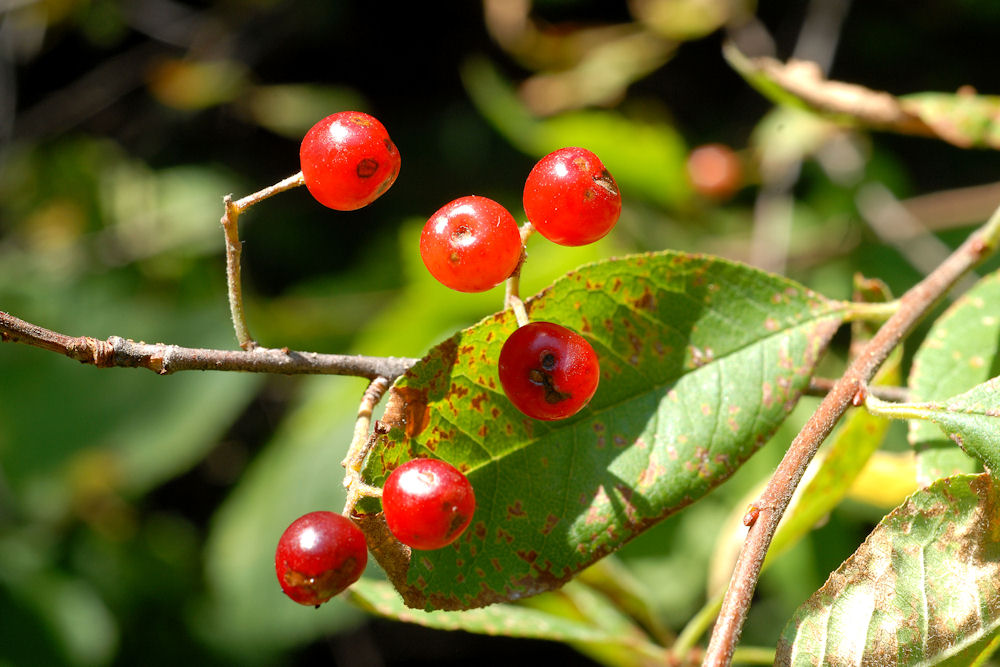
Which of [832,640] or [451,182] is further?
[451,182]

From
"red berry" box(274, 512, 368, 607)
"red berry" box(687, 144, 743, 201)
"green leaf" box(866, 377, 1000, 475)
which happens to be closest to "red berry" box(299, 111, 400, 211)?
"red berry" box(274, 512, 368, 607)

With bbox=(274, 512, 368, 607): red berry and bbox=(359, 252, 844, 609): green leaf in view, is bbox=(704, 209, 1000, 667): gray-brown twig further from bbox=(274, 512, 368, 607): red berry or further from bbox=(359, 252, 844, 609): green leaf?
bbox=(274, 512, 368, 607): red berry

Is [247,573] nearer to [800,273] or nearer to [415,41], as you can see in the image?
[800,273]

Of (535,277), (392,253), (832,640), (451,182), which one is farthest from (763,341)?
(451,182)

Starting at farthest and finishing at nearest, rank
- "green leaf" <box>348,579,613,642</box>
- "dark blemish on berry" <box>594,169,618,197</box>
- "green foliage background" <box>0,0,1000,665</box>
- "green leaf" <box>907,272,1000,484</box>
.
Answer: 1. "green foliage background" <box>0,0,1000,665</box>
2. "green leaf" <box>348,579,613,642</box>
3. "green leaf" <box>907,272,1000,484</box>
4. "dark blemish on berry" <box>594,169,618,197</box>

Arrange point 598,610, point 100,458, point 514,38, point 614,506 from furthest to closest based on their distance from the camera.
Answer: point 514,38 < point 100,458 < point 598,610 < point 614,506

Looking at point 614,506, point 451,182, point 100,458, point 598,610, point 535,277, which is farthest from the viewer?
point 451,182

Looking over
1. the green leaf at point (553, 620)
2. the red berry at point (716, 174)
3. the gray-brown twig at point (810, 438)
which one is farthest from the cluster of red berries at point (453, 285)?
the red berry at point (716, 174)

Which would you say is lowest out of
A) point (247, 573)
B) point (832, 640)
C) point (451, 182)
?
point (247, 573)
